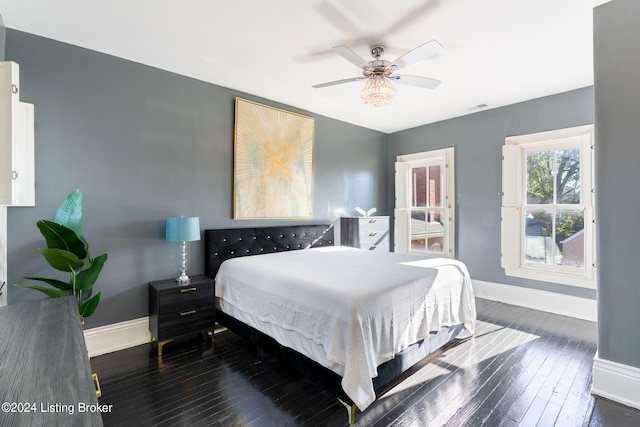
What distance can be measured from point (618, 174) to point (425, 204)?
3.19 m

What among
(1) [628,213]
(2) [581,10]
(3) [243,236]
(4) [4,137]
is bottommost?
(3) [243,236]

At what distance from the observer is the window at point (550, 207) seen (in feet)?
12.0

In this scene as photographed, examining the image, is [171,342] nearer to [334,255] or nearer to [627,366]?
[334,255]

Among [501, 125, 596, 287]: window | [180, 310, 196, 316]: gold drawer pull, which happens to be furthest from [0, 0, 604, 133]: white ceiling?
[180, 310, 196, 316]: gold drawer pull

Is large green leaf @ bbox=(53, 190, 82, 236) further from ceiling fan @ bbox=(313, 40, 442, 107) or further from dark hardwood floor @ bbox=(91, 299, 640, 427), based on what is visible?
ceiling fan @ bbox=(313, 40, 442, 107)

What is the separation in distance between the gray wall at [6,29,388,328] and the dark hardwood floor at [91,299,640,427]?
86 centimetres

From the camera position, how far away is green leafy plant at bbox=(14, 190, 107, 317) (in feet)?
7.39

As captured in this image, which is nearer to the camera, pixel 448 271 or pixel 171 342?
pixel 448 271

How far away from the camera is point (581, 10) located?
223cm

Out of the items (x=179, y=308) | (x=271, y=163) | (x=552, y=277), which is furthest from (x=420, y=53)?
(x=552, y=277)

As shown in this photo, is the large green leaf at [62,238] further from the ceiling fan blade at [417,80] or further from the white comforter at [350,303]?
the ceiling fan blade at [417,80]

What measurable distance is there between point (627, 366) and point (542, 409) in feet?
2.31

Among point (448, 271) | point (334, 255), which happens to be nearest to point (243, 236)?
point (334, 255)

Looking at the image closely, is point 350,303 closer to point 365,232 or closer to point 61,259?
point 61,259
